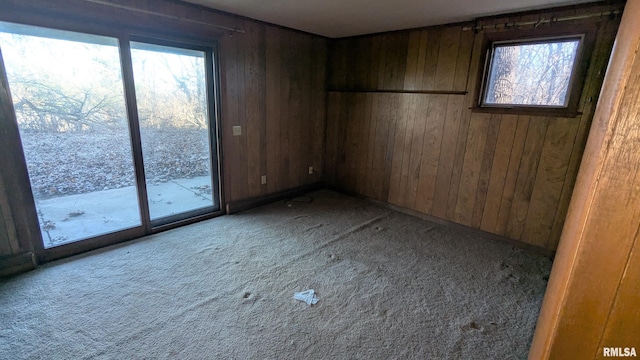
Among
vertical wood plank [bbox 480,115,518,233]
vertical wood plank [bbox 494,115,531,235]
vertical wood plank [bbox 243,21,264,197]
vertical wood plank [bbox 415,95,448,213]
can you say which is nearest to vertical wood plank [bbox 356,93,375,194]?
vertical wood plank [bbox 415,95,448,213]

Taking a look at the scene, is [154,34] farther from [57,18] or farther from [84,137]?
[84,137]

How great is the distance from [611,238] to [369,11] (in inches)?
110

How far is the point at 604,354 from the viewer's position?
80 centimetres

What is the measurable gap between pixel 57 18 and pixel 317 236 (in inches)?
114

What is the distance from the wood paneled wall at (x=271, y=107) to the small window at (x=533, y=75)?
222cm

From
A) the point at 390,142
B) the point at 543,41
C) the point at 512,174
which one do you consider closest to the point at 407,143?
the point at 390,142

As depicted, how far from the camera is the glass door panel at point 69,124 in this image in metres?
2.24

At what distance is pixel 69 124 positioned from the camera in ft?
8.14

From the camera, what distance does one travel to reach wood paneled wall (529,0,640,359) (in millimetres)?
707

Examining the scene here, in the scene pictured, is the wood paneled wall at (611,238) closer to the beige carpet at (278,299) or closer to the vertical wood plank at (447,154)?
the beige carpet at (278,299)

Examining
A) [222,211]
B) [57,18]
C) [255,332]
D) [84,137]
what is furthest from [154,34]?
[255,332]

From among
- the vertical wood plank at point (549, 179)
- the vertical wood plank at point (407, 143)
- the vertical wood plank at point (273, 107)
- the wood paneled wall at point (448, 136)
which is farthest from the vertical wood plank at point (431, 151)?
the vertical wood plank at point (273, 107)

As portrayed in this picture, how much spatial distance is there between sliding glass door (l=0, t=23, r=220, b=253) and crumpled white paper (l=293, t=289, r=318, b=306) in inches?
73.8

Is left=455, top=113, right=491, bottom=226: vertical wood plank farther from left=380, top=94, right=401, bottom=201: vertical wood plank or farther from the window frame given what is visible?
left=380, top=94, right=401, bottom=201: vertical wood plank
